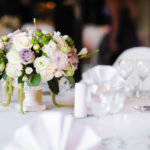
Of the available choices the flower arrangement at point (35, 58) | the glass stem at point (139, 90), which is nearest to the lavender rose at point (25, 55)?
the flower arrangement at point (35, 58)

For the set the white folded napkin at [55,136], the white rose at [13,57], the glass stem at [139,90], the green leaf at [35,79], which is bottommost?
the white folded napkin at [55,136]

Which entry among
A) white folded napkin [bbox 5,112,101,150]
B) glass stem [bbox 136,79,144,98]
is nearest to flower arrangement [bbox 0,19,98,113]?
white folded napkin [bbox 5,112,101,150]

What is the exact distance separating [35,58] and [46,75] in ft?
0.26

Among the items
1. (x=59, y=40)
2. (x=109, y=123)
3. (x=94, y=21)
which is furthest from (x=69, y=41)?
(x=94, y=21)

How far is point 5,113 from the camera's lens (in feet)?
3.92

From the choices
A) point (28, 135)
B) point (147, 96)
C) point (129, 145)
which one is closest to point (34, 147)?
point (28, 135)

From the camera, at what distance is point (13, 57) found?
113 centimetres

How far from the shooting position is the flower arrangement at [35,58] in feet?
3.68

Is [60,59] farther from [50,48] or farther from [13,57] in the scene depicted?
[13,57]

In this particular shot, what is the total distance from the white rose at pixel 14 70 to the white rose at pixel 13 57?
0.02m

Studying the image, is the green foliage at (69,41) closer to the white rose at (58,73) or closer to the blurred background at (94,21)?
the white rose at (58,73)

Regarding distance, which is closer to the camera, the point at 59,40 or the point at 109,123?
the point at 109,123

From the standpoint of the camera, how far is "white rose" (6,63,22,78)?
1125 millimetres

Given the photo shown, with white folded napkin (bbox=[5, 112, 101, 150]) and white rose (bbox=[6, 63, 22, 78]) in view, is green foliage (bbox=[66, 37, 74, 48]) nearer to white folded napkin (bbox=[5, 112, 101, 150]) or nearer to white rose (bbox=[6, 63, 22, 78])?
white rose (bbox=[6, 63, 22, 78])
